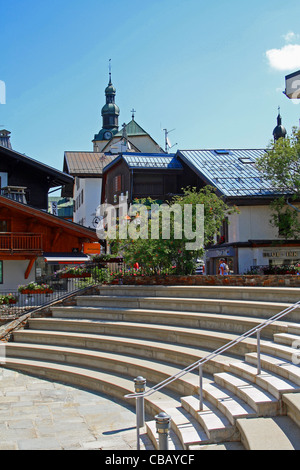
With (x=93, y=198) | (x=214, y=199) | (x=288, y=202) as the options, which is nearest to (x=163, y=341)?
(x=214, y=199)

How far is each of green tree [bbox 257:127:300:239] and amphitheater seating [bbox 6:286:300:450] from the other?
563 inches

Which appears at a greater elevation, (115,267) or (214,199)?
(214,199)

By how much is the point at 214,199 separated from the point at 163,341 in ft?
23.5

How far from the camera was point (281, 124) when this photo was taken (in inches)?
2263

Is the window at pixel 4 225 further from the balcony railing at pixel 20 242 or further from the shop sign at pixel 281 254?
the shop sign at pixel 281 254

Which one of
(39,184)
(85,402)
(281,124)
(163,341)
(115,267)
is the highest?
(281,124)

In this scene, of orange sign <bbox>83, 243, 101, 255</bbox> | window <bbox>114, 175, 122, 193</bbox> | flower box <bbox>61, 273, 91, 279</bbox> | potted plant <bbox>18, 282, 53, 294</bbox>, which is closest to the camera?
potted plant <bbox>18, 282, 53, 294</bbox>

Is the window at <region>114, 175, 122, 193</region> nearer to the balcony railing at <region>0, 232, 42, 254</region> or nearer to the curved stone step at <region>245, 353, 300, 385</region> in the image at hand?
the balcony railing at <region>0, 232, 42, 254</region>

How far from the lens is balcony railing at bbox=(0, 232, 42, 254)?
2156cm

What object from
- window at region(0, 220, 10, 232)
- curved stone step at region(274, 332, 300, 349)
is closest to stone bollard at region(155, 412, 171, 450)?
curved stone step at region(274, 332, 300, 349)

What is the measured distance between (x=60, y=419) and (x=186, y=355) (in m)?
2.78

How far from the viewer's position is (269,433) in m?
6.14
